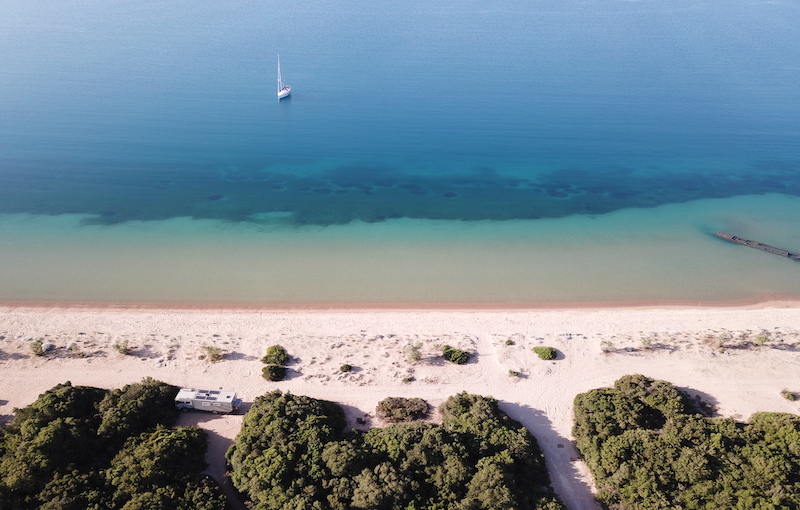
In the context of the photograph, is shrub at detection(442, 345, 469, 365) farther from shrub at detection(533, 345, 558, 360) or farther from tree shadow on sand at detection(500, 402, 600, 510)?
shrub at detection(533, 345, 558, 360)

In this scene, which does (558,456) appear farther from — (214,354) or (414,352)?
(214,354)

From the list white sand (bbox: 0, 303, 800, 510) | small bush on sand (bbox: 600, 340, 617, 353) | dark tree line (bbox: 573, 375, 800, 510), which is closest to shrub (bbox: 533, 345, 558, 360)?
white sand (bbox: 0, 303, 800, 510)

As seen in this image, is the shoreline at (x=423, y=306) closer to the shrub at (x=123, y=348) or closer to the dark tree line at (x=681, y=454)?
the shrub at (x=123, y=348)

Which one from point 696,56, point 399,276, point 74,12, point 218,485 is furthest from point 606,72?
point 74,12

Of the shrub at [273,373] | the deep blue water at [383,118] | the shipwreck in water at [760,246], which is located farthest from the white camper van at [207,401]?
the shipwreck in water at [760,246]

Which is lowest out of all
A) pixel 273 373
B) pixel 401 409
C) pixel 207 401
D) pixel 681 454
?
pixel 681 454

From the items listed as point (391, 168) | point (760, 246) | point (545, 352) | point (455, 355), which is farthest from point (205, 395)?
point (760, 246)
